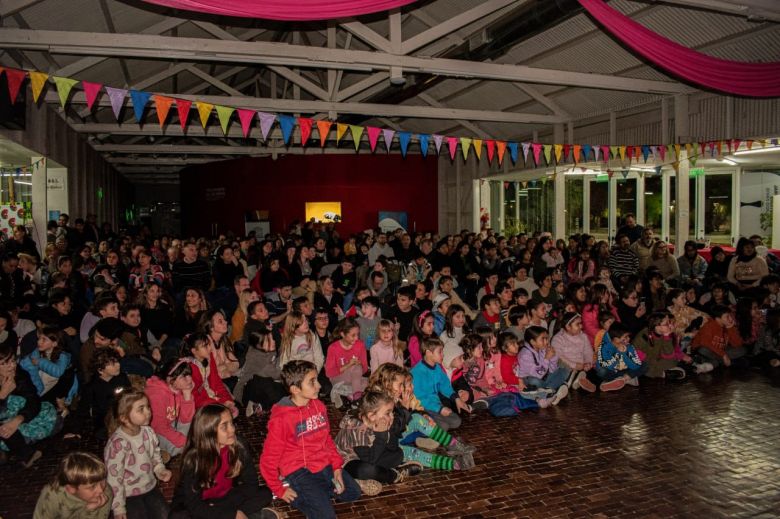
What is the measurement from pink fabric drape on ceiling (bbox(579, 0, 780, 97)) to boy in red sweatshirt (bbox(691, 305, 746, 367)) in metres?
2.74

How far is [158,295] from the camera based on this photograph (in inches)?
257

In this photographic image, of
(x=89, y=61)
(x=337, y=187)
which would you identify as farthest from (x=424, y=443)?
(x=337, y=187)

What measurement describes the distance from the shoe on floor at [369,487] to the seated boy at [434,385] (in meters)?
1.13

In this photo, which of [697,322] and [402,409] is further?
[697,322]

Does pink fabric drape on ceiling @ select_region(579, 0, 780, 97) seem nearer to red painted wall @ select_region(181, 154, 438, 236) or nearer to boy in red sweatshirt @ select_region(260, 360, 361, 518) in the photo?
boy in red sweatshirt @ select_region(260, 360, 361, 518)

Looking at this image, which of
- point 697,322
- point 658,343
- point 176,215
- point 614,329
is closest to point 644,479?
point 614,329

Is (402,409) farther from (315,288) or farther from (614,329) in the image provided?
(315,288)

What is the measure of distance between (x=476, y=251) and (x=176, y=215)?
89.2ft

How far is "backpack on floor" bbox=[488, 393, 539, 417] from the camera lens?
5.58m

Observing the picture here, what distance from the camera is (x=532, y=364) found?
5.98 m

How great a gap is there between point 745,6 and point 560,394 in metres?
4.43

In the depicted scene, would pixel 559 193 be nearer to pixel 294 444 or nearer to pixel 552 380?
pixel 552 380

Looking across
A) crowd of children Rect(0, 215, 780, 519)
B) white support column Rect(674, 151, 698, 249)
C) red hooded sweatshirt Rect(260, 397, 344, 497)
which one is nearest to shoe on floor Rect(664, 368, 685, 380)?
crowd of children Rect(0, 215, 780, 519)

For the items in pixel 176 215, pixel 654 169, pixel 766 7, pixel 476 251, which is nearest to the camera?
pixel 766 7
